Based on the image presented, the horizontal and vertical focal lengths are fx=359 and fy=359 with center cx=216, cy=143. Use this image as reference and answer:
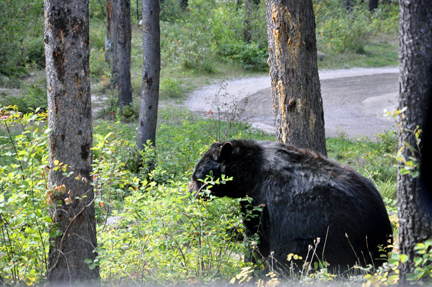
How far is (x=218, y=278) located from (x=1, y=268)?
2.08m

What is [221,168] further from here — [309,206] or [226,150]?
[309,206]

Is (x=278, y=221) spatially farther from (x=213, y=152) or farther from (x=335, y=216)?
(x=213, y=152)

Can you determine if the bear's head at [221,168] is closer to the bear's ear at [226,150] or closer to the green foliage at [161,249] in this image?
the bear's ear at [226,150]

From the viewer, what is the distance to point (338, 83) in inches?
762

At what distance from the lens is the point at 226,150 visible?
15.2 feet

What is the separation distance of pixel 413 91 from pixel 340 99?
15.0m

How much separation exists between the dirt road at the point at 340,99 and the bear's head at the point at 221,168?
648cm

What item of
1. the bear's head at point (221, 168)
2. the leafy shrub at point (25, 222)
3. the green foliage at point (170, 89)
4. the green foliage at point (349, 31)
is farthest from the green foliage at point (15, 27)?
the green foliage at point (349, 31)

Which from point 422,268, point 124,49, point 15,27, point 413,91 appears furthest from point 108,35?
point 422,268

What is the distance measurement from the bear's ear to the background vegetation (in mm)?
615

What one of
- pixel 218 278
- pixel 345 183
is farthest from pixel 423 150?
pixel 218 278

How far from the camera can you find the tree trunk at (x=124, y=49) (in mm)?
11797

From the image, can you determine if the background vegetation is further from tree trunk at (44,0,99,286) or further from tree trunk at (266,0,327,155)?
tree trunk at (266,0,327,155)

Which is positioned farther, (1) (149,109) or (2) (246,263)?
(1) (149,109)
